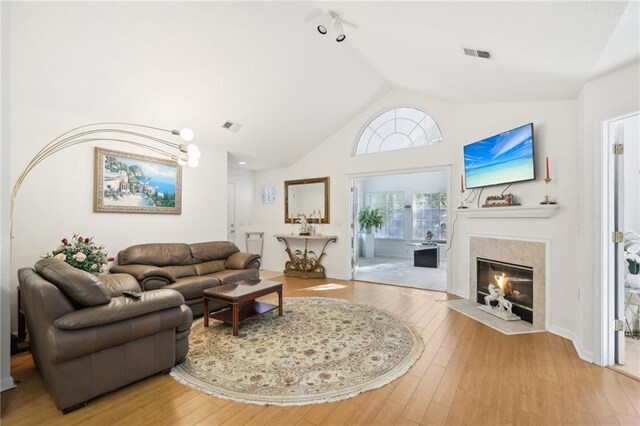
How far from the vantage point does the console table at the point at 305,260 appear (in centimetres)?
607

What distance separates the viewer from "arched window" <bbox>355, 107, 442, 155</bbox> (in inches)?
200

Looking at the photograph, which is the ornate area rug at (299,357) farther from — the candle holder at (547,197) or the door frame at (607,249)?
the candle holder at (547,197)

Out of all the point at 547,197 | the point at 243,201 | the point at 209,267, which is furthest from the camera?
the point at 243,201

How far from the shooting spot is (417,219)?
28.8ft

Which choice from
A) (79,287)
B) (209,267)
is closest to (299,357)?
(79,287)

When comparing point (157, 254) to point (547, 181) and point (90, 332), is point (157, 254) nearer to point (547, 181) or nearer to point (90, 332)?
point (90, 332)

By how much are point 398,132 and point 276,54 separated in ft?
9.20

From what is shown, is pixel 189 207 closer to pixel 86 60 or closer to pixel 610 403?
pixel 86 60

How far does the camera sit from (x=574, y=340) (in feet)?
9.38

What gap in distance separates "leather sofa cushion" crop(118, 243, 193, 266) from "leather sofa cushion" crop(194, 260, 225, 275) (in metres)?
0.18

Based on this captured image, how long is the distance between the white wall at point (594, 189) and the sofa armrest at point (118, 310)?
11.8 ft

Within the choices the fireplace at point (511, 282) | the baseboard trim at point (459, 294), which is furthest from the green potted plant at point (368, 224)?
the fireplace at point (511, 282)

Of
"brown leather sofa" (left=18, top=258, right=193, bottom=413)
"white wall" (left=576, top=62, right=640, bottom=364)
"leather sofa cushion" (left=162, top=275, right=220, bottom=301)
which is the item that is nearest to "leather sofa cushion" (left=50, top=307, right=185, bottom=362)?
"brown leather sofa" (left=18, top=258, right=193, bottom=413)

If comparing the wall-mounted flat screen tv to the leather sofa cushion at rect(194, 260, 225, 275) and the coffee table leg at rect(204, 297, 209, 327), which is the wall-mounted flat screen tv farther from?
the leather sofa cushion at rect(194, 260, 225, 275)
